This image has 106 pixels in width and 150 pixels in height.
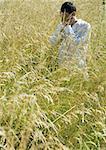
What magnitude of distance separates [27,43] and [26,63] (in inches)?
23.9

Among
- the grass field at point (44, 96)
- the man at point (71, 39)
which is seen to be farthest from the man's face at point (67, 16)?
the grass field at point (44, 96)

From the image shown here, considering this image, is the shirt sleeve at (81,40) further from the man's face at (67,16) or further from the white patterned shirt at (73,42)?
the man's face at (67,16)

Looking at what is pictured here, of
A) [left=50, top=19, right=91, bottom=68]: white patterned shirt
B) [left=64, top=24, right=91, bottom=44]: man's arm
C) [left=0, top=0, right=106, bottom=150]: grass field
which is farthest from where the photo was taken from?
[left=64, top=24, right=91, bottom=44]: man's arm

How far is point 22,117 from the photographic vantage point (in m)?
2.84

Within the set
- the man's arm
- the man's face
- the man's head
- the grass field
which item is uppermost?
the man's head

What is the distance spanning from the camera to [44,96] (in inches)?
114

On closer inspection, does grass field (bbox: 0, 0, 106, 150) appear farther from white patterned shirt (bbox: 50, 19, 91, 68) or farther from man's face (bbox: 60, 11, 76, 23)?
man's face (bbox: 60, 11, 76, 23)

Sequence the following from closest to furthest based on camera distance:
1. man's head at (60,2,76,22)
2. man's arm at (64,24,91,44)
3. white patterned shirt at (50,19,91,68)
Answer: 1. white patterned shirt at (50,19,91,68)
2. man's arm at (64,24,91,44)
3. man's head at (60,2,76,22)

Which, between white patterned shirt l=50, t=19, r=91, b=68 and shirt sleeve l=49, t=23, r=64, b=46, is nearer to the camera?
white patterned shirt l=50, t=19, r=91, b=68

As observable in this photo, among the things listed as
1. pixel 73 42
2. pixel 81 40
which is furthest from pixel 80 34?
pixel 73 42

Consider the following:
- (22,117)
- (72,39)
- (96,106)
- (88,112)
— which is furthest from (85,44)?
(22,117)

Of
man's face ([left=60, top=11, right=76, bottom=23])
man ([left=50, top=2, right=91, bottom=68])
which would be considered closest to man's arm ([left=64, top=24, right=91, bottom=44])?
man ([left=50, top=2, right=91, bottom=68])

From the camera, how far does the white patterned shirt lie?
4.00 m

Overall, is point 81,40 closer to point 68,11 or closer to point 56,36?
point 56,36
